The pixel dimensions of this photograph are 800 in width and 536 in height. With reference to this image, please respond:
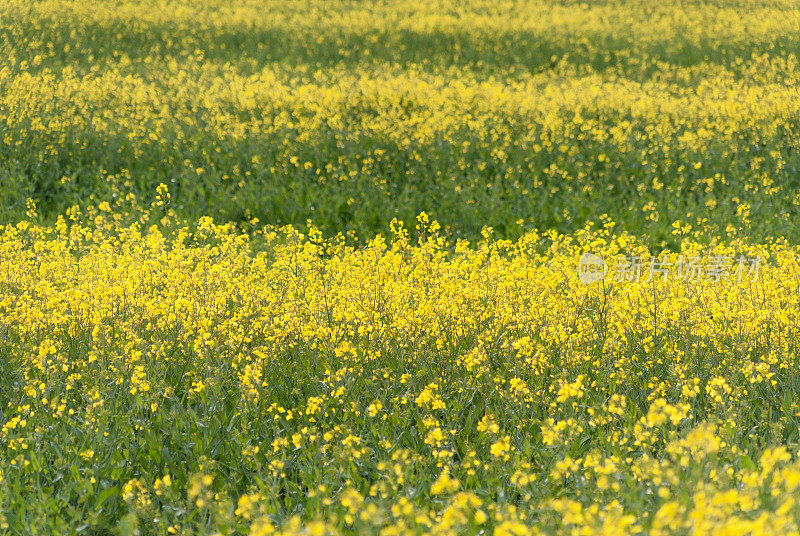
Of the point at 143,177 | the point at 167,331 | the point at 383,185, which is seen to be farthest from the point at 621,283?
the point at 143,177

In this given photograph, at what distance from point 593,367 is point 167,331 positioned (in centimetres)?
261

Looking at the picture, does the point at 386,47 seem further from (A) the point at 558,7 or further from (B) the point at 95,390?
(B) the point at 95,390
